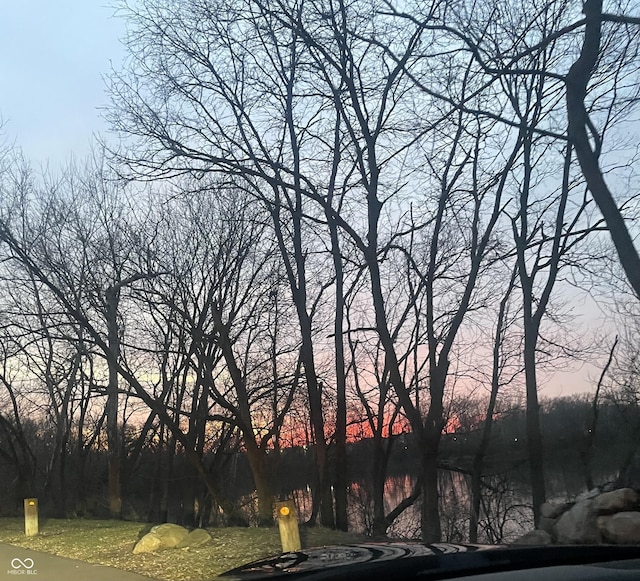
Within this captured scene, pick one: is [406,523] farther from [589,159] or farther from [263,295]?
[589,159]

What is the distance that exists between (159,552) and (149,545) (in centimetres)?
24

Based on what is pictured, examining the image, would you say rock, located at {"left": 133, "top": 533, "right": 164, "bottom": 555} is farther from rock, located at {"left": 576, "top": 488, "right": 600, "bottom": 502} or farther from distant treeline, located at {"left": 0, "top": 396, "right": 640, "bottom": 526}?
distant treeline, located at {"left": 0, "top": 396, "right": 640, "bottom": 526}

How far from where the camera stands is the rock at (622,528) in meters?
8.12

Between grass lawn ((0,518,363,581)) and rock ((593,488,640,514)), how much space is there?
3921 mm

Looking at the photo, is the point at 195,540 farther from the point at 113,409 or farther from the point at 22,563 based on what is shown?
the point at 113,409

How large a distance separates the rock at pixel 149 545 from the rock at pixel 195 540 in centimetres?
28

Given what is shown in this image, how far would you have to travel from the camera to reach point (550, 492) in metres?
14.7

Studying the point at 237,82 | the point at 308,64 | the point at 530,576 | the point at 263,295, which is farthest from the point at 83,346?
the point at 530,576

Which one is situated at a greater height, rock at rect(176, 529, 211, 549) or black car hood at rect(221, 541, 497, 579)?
black car hood at rect(221, 541, 497, 579)

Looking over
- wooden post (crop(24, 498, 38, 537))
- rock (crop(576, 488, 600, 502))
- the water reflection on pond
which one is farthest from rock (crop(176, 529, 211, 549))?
rock (crop(576, 488, 600, 502))

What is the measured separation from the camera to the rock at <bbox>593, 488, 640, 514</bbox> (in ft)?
28.8

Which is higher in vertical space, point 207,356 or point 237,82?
point 237,82

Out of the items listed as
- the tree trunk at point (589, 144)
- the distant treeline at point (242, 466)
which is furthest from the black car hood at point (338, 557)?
the distant treeline at point (242, 466)

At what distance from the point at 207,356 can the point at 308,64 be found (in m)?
8.14
